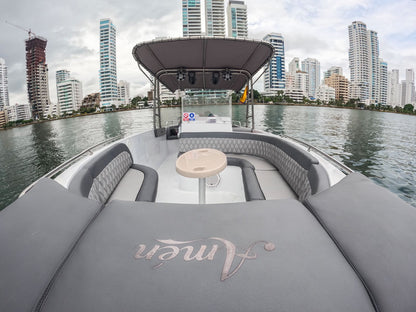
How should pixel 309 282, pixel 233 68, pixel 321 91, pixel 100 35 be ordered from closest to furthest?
pixel 309 282, pixel 233 68, pixel 321 91, pixel 100 35

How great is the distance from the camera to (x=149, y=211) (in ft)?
3.72

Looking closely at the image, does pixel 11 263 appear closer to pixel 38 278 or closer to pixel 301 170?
pixel 38 278

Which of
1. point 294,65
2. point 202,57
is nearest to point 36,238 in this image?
point 202,57

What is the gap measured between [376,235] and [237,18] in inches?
3868

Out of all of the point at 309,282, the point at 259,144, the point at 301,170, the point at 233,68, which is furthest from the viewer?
the point at 233,68

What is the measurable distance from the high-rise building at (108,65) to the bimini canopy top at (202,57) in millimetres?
87927

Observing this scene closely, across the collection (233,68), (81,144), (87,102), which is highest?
(87,102)

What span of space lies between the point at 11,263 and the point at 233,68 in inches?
193

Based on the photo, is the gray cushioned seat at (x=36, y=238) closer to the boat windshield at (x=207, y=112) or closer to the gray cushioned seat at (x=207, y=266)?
the gray cushioned seat at (x=207, y=266)

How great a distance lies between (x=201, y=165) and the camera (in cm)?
204

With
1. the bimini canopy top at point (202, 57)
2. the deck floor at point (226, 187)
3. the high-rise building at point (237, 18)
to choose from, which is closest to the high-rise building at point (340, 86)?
the high-rise building at point (237, 18)

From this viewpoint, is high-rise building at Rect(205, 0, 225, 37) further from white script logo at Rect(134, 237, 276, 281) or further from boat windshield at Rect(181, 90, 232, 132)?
white script logo at Rect(134, 237, 276, 281)

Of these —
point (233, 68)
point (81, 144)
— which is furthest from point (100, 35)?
point (233, 68)

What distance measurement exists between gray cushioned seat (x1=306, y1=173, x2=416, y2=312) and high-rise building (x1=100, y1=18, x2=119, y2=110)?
302 feet
